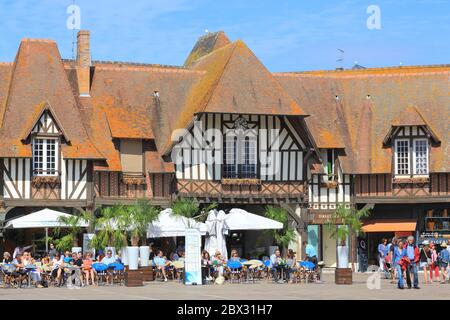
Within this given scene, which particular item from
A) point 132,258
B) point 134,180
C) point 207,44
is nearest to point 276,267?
point 132,258

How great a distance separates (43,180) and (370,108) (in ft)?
45.5

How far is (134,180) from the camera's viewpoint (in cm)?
4028

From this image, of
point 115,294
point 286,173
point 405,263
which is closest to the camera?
point 115,294

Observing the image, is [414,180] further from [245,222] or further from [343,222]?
[245,222]

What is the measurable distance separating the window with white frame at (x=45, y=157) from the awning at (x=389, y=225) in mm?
12309

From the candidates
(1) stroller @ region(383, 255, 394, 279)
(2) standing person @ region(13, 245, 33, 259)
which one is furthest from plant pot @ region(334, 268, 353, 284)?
(2) standing person @ region(13, 245, 33, 259)

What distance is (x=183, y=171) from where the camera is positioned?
4012 centimetres

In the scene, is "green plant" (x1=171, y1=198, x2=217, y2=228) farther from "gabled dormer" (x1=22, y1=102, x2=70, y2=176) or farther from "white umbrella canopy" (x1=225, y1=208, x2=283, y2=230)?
"gabled dormer" (x1=22, y1=102, x2=70, y2=176)

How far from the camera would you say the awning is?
140ft

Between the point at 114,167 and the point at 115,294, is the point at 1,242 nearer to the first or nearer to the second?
the point at 114,167

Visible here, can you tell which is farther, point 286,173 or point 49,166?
point 286,173

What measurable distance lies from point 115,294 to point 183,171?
1543cm
